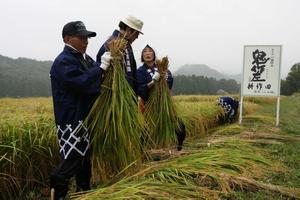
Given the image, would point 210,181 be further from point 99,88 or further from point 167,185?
point 99,88

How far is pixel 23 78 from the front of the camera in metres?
82.0

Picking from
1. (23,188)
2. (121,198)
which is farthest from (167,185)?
(23,188)

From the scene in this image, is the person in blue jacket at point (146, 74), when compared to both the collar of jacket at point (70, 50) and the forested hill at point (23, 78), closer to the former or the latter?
the collar of jacket at point (70, 50)

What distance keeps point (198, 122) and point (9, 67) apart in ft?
323

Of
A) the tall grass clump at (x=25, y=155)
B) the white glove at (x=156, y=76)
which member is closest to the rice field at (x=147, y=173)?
the tall grass clump at (x=25, y=155)

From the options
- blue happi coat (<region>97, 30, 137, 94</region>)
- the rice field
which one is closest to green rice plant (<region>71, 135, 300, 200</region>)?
the rice field

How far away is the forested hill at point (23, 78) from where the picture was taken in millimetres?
68000

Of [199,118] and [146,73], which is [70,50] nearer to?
[146,73]

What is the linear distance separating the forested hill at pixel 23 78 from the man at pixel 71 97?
2390 inches

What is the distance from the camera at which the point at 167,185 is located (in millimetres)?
3377

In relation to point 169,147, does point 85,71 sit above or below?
above

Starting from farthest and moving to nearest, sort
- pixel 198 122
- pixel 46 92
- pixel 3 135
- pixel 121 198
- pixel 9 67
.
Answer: pixel 9 67 < pixel 46 92 < pixel 198 122 < pixel 3 135 < pixel 121 198

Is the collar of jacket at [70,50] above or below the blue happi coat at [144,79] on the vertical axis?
above

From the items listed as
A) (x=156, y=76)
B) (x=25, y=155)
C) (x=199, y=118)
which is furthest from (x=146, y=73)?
(x=199, y=118)
